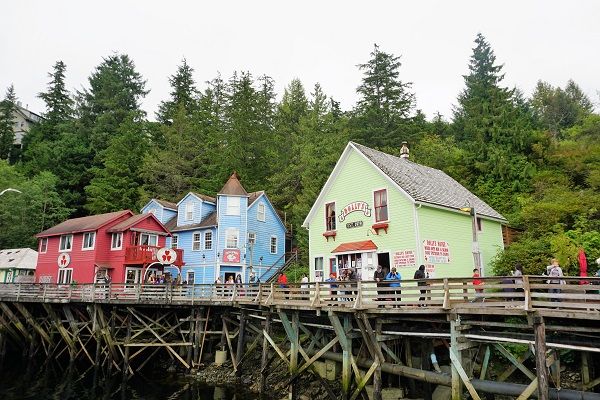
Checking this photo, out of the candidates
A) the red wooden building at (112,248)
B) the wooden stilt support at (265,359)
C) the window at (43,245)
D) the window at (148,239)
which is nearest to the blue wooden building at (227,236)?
the red wooden building at (112,248)

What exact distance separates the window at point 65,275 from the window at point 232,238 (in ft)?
39.7

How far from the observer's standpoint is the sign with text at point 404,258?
18.6m

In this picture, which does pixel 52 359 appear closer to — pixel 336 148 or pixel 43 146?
pixel 336 148

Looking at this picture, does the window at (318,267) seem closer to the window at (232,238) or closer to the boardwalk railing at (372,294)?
the boardwalk railing at (372,294)

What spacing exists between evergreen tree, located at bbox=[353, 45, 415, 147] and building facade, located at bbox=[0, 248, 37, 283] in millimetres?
30199

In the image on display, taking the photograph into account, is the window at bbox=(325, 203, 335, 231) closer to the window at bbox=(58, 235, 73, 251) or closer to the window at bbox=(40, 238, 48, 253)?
the window at bbox=(58, 235, 73, 251)

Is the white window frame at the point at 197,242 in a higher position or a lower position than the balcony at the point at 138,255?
higher

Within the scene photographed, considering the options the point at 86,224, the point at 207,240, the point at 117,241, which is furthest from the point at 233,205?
the point at 86,224

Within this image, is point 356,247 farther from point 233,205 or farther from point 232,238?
point 233,205

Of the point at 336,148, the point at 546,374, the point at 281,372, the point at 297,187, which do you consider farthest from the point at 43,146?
the point at 546,374

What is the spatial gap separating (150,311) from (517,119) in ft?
91.5

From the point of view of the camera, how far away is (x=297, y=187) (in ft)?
122

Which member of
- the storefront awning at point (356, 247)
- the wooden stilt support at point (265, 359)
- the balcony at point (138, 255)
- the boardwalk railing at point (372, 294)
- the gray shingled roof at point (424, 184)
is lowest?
the wooden stilt support at point (265, 359)

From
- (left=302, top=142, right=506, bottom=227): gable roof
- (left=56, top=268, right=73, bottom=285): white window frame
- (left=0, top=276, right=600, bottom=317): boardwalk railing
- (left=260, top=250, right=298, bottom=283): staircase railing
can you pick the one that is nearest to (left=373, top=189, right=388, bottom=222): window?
(left=302, top=142, right=506, bottom=227): gable roof
